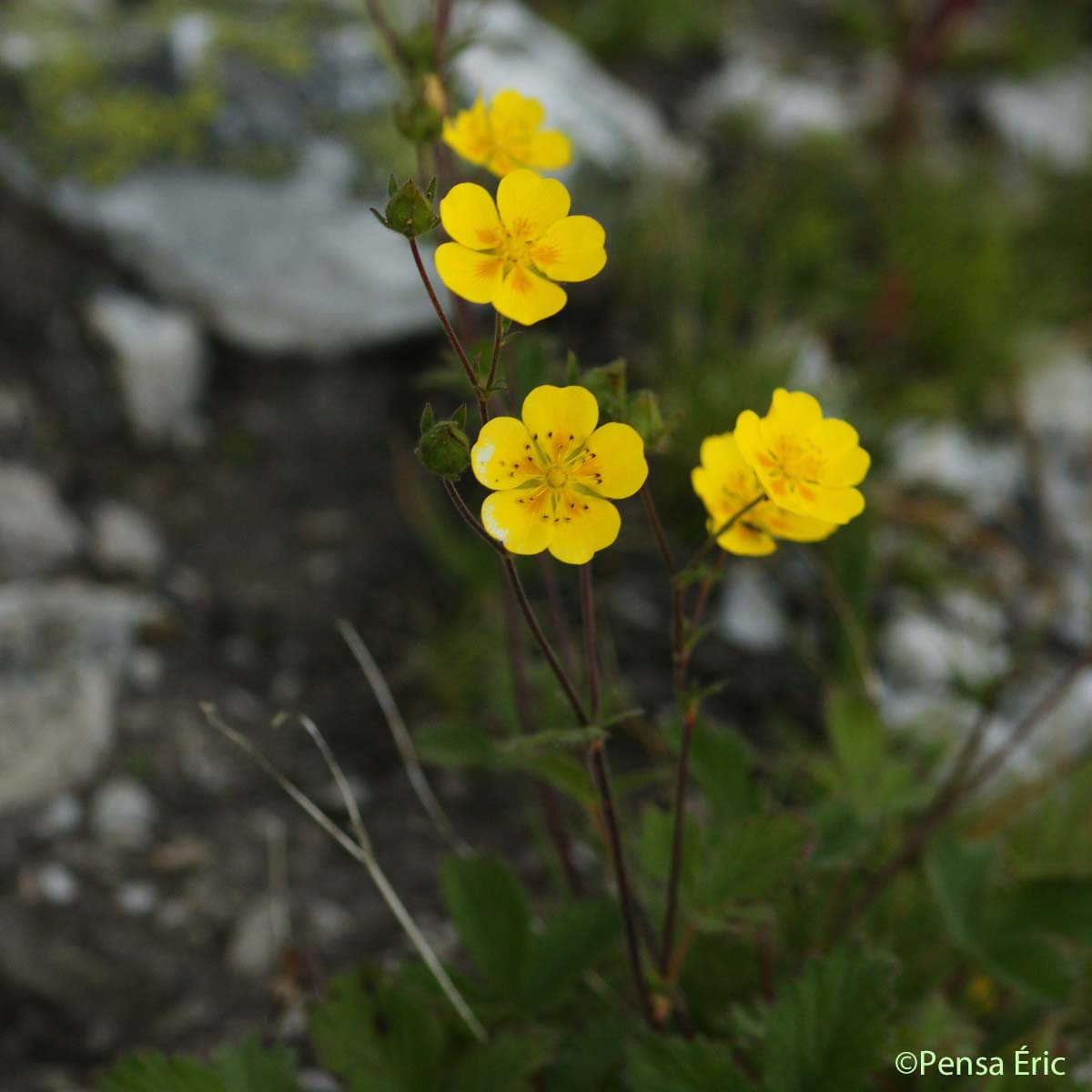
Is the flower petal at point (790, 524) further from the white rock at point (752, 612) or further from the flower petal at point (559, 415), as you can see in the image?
the white rock at point (752, 612)

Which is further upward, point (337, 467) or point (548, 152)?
point (548, 152)

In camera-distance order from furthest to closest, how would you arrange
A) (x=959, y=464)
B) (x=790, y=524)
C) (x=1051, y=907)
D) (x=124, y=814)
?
(x=959, y=464), (x=124, y=814), (x=1051, y=907), (x=790, y=524)

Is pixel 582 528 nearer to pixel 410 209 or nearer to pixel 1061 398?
pixel 410 209

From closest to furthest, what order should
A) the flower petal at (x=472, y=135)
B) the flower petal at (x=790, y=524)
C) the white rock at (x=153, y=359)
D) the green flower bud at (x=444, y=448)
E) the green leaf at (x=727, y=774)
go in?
the green flower bud at (x=444, y=448) → the flower petal at (x=790, y=524) → the flower petal at (x=472, y=135) → the green leaf at (x=727, y=774) → the white rock at (x=153, y=359)

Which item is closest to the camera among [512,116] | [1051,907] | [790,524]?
[790,524]

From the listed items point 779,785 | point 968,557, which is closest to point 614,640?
point 779,785

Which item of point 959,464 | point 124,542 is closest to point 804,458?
→ point 124,542

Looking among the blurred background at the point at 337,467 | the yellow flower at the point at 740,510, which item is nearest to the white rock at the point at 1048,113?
the blurred background at the point at 337,467
